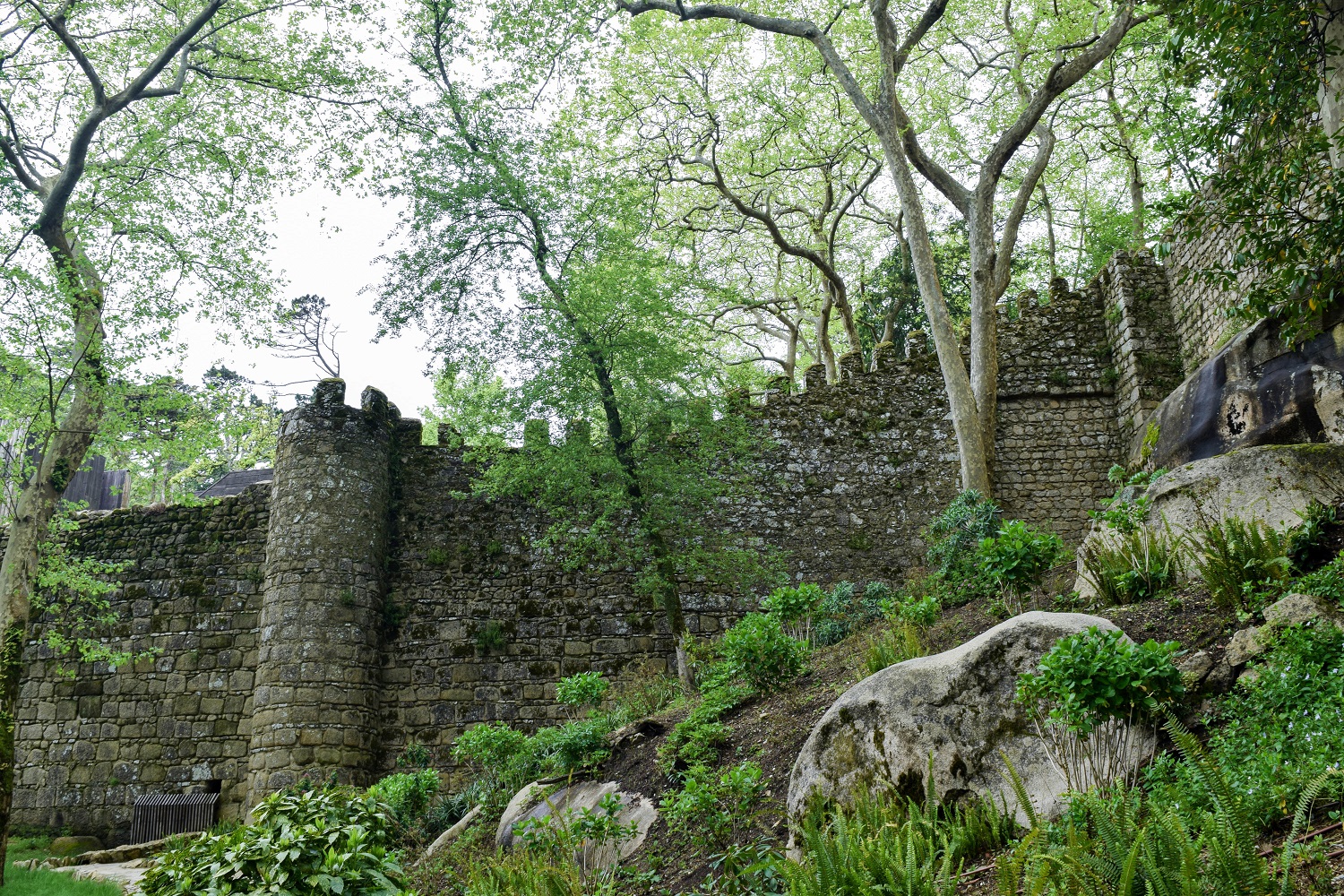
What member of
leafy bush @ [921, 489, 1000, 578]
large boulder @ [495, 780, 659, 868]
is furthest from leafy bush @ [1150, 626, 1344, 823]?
leafy bush @ [921, 489, 1000, 578]

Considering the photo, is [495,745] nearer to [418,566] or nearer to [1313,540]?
[418,566]

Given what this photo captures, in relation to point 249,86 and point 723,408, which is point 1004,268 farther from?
point 249,86

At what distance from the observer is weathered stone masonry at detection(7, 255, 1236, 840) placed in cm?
1162

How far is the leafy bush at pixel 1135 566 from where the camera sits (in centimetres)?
613

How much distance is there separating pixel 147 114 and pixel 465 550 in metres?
6.94

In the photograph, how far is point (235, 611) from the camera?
12.6m

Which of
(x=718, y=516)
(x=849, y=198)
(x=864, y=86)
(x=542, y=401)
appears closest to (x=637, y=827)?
(x=542, y=401)

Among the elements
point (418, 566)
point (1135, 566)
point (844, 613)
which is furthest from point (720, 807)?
point (418, 566)

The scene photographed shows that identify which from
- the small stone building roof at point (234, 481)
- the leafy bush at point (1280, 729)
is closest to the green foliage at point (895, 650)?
the leafy bush at point (1280, 729)

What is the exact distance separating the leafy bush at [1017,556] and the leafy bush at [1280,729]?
96.3 inches

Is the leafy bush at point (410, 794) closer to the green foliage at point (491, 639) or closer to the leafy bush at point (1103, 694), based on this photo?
the green foliage at point (491, 639)

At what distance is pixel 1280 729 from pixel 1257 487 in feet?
8.39

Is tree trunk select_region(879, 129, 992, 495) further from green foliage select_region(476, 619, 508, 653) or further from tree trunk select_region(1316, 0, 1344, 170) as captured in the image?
green foliage select_region(476, 619, 508, 653)

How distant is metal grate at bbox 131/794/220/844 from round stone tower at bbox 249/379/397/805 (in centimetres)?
136
